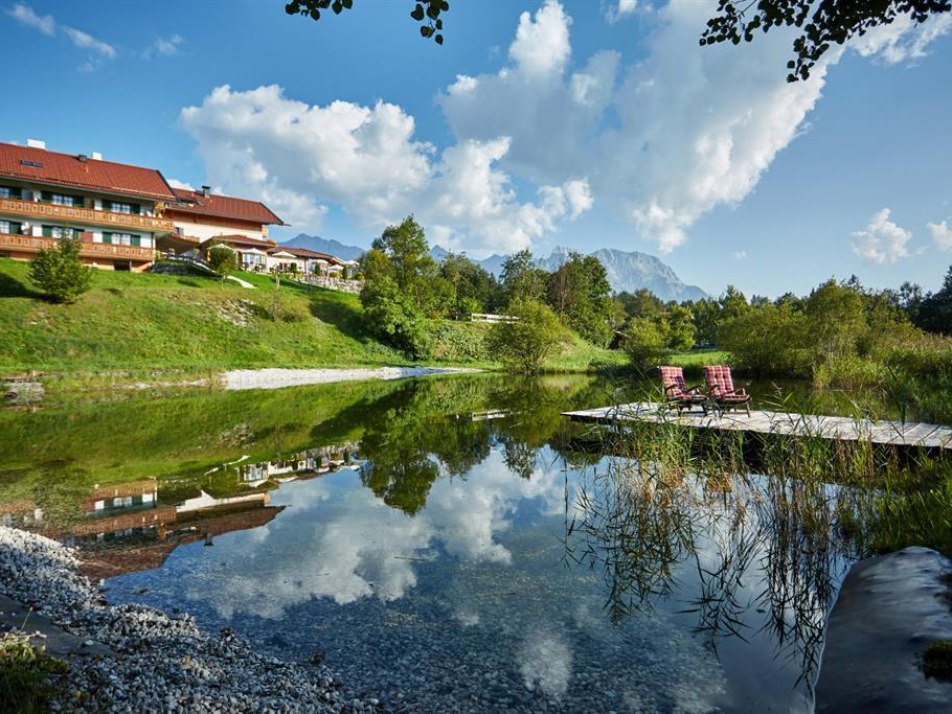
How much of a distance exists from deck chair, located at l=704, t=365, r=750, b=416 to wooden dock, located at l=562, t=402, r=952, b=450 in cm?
38

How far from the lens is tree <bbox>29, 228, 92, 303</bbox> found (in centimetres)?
2631

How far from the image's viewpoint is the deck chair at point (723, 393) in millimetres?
12758

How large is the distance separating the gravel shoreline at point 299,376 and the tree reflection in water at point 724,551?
69.1ft

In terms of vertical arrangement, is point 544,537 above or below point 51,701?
below

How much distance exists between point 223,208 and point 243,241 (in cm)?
615

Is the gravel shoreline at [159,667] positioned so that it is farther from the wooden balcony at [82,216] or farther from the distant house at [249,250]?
the distant house at [249,250]

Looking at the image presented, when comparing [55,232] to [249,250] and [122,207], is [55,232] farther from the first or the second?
[249,250]

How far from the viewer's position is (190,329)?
30.4 m

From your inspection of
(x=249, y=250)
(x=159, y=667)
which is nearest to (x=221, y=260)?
(x=249, y=250)

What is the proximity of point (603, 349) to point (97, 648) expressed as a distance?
2148 inches

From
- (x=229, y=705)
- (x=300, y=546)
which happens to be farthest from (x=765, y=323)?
(x=229, y=705)

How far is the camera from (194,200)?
1881 inches

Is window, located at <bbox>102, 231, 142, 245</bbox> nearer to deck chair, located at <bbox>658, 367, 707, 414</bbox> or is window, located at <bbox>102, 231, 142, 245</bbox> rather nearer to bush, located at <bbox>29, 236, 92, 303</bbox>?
bush, located at <bbox>29, 236, 92, 303</bbox>

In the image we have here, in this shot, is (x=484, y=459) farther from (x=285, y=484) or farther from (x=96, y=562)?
(x=96, y=562)
